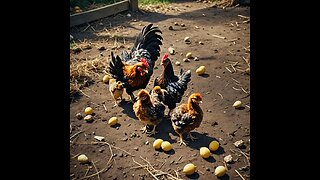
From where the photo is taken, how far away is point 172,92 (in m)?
3.49

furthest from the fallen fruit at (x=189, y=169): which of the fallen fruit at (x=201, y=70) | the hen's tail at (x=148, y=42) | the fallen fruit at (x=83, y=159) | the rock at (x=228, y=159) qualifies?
the fallen fruit at (x=201, y=70)

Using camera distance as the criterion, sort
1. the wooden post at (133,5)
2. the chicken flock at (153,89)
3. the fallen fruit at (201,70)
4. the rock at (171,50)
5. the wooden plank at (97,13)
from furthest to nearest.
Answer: the wooden post at (133,5), the wooden plank at (97,13), the rock at (171,50), the fallen fruit at (201,70), the chicken flock at (153,89)

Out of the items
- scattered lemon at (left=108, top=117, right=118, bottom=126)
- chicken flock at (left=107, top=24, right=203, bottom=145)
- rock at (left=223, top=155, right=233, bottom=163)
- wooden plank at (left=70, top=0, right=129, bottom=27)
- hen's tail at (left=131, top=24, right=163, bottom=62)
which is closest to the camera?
rock at (left=223, top=155, right=233, bottom=163)

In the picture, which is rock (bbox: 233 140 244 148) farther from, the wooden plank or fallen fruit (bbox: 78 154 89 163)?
the wooden plank

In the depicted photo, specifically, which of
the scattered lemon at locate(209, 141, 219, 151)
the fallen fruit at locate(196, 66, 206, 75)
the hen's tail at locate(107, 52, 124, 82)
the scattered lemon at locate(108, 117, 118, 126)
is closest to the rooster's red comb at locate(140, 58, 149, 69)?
the hen's tail at locate(107, 52, 124, 82)

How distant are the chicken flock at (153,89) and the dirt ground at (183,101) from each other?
0.19 m

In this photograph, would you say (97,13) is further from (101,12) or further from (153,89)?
(153,89)

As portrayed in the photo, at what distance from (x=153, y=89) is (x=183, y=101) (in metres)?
0.54

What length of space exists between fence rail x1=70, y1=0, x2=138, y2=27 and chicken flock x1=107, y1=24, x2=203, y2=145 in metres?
3.06

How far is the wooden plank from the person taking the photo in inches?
266

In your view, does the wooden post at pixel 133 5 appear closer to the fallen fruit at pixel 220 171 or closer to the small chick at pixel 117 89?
the small chick at pixel 117 89

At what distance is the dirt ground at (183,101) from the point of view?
9.44 feet

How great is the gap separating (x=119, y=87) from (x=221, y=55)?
221cm
